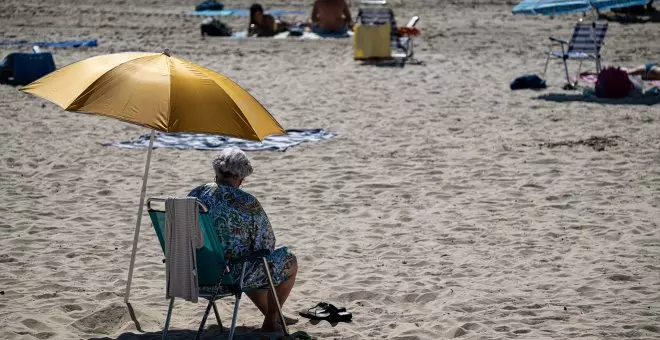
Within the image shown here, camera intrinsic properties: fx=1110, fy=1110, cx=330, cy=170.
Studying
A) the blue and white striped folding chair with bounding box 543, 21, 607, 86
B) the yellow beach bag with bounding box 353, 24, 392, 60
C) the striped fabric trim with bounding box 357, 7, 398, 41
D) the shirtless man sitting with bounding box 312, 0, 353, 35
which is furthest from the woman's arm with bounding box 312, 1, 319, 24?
the blue and white striped folding chair with bounding box 543, 21, 607, 86

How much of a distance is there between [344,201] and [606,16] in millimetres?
15672

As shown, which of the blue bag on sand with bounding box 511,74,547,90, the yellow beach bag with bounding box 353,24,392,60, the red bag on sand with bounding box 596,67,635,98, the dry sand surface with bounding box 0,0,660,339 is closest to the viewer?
the dry sand surface with bounding box 0,0,660,339

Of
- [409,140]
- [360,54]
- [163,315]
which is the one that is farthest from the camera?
[360,54]

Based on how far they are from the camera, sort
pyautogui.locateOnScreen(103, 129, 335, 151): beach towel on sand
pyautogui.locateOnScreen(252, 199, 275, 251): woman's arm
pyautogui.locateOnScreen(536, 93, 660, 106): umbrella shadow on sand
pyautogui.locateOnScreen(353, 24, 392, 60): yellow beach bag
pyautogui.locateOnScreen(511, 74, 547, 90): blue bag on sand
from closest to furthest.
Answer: pyautogui.locateOnScreen(252, 199, 275, 251): woman's arm, pyautogui.locateOnScreen(103, 129, 335, 151): beach towel on sand, pyautogui.locateOnScreen(536, 93, 660, 106): umbrella shadow on sand, pyautogui.locateOnScreen(511, 74, 547, 90): blue bag on sand, pyautogui.locateOnScreen(353, 24, 392, 60): yellow beach bag

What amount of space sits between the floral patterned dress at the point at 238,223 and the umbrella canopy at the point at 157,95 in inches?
11.8

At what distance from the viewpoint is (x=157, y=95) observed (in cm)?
535

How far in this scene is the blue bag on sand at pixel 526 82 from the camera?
1425 cm

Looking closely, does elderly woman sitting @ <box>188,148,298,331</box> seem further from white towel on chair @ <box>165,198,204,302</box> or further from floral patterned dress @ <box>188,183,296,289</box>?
white towel on chair @ <box>165,198,204,302</box>

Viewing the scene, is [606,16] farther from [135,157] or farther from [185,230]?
[185,230]

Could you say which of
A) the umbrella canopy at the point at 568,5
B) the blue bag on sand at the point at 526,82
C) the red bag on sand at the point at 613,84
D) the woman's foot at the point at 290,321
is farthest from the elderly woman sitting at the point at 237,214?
the blue bag on sand at the point at 526,82

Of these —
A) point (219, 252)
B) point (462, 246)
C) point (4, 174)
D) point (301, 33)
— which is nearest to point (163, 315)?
point (219, 252)

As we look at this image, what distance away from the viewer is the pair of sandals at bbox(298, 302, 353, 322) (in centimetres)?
582

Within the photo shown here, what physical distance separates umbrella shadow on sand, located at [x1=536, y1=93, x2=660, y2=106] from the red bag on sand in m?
0.08

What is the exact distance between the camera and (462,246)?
7316 millimetres
